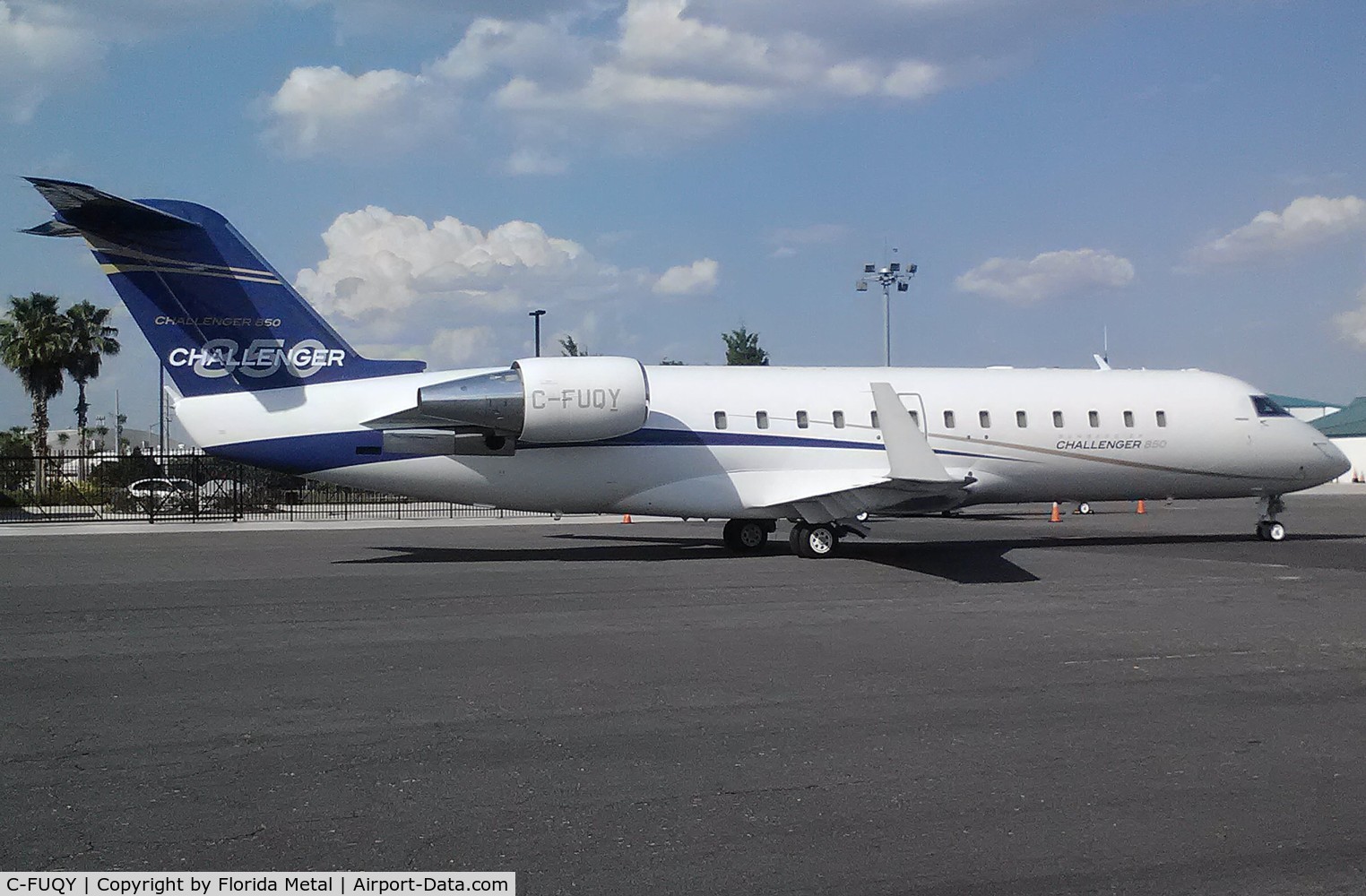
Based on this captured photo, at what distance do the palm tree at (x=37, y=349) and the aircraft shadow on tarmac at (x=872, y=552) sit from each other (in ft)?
120

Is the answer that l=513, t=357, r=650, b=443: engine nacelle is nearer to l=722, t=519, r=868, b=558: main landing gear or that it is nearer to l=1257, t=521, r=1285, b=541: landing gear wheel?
l=722, t=519, r=868, b=558: main landing gear

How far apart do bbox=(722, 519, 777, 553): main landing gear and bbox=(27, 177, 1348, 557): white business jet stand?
0.05m

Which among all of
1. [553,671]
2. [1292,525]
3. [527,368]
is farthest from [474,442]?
[1292,525]

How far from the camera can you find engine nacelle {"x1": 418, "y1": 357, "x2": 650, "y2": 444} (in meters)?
16.4

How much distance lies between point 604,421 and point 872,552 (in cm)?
525

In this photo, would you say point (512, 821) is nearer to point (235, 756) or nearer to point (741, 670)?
point (235, 756)

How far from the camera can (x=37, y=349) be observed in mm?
49344

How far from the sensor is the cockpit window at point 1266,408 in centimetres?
2077

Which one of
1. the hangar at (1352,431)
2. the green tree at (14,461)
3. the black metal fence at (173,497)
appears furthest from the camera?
the hangar at (1352,431)

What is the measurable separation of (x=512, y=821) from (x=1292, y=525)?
2580 cm

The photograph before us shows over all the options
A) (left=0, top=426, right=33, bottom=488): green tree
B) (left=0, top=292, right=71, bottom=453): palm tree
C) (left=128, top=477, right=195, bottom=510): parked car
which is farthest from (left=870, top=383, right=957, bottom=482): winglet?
(left=0, top=292, right=71, bottom=453): palm tree

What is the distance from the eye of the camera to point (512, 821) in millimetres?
5270

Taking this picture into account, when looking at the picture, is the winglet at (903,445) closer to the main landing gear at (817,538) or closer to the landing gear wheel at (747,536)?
the main landing gear at (817,538)

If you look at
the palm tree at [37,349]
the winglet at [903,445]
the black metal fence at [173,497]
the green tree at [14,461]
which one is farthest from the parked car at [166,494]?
the winglet at [903,445]
